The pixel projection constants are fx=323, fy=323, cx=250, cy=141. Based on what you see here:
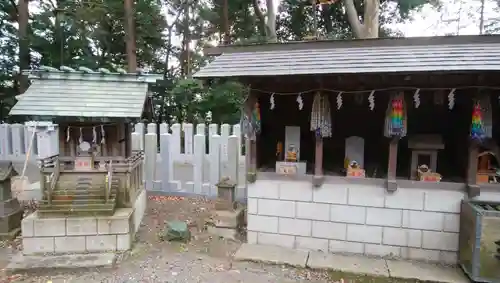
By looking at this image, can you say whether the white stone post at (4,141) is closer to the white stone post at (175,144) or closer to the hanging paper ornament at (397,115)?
the white stone post at (175,144)

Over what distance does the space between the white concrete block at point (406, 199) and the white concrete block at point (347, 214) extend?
447 mm

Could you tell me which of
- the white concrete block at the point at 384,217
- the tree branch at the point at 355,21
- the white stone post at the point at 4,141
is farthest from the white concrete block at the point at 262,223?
the white stone post at the point at 4,141

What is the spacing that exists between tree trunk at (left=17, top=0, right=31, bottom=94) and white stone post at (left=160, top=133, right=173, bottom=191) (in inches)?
311

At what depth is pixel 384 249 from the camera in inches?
216

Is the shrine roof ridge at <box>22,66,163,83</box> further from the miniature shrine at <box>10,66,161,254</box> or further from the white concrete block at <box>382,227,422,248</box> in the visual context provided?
the white concrete block at <box>382,227,422,248</box>

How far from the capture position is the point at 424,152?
5.72 metres

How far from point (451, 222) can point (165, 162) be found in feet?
24.1

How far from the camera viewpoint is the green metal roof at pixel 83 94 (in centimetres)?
604

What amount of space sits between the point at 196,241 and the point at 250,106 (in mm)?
2852

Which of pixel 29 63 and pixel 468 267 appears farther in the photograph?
pixel 29 63

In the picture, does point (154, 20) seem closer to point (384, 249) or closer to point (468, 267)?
point (384, 249)

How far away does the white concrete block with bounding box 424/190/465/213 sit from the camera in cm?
514

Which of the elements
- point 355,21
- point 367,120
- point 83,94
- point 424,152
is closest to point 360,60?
point 367,120

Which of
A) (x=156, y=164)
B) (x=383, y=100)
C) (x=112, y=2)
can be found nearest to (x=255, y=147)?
(x=383, y=100)
